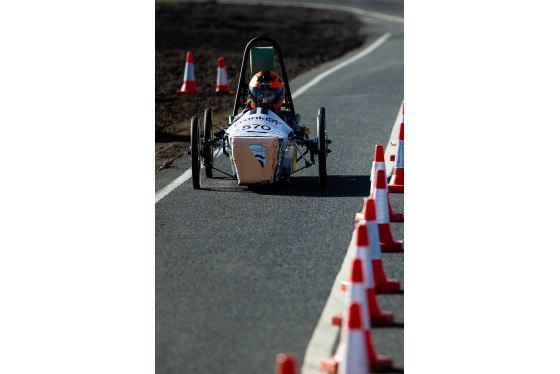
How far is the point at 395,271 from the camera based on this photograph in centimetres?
814

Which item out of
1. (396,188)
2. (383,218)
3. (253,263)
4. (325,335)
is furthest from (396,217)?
(325,335)

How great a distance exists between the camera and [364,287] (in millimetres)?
6242

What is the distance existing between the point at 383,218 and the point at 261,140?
7.72ft

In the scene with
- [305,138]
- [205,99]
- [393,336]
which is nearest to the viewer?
[393,336]

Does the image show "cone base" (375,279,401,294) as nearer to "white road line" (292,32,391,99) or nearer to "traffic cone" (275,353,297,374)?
"traffic cone" (275,353,297,374)

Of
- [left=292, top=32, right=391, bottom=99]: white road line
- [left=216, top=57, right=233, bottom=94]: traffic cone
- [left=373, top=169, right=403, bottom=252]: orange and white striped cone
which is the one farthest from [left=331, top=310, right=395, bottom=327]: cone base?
[left=216, top=57, right=233, bottom=94]: traffic cone

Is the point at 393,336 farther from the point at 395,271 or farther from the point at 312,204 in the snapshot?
the point at 312,204

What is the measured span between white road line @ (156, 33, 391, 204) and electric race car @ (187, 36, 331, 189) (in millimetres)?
303

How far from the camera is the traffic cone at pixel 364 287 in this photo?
6074 mm

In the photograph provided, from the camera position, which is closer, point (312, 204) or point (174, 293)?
point (174, 293)

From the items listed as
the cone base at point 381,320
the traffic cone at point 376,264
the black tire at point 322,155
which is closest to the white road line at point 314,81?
the black tire at point 322,155

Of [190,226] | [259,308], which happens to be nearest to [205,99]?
[190,226]

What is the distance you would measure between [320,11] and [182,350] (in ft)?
107

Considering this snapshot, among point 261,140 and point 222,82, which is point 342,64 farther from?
point 261,140
